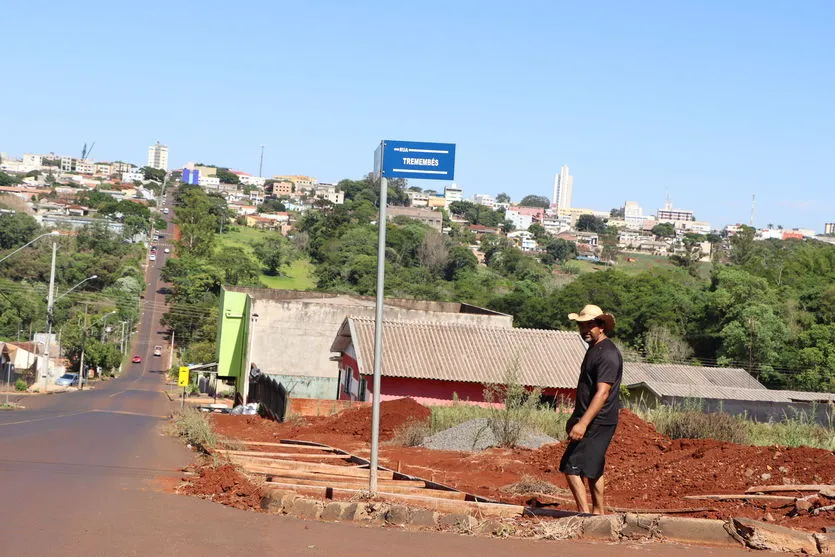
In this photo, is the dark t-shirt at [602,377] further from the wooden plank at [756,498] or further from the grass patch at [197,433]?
the grass patch at [197,433]

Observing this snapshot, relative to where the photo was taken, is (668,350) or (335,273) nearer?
(668,350)

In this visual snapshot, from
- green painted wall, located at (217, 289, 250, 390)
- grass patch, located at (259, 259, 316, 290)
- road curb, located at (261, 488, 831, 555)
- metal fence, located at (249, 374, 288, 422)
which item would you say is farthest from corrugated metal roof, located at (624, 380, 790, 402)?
grass patch, located at (259, 259, 316, 290)

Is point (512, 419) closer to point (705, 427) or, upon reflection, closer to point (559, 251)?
point (705, 427)

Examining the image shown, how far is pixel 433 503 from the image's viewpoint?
8.22 metres

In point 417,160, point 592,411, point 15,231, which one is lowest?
point 592,411

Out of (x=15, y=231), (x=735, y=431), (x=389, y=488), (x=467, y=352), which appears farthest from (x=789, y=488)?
(x=15, y=231)

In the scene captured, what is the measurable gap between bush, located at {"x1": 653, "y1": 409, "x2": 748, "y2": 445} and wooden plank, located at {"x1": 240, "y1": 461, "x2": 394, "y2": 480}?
6433mm

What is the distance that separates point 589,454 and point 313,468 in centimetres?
396

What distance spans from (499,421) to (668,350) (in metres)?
48.2

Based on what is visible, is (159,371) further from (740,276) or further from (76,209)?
(76,209)

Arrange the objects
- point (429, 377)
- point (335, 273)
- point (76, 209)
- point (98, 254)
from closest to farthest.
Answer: point (429, 377)
point (335, 273)
point (98, 254)
point (76, 209)

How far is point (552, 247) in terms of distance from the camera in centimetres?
15238

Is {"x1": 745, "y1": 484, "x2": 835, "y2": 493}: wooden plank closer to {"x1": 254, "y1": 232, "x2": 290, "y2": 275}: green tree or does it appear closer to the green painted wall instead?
the green painted wall

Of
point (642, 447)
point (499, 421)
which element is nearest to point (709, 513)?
point (642, 447)
